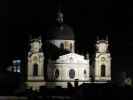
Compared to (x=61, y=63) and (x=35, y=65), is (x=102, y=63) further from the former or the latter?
(x=35, y=65)

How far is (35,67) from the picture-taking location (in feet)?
194

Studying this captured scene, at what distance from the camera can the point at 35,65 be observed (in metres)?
59.0

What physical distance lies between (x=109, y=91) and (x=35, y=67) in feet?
98.8

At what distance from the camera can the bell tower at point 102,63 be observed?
5962 centimetres

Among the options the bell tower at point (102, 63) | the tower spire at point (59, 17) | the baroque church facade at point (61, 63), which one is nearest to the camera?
the baroque church facade at point (61, 63)

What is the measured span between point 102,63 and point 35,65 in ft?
22.2

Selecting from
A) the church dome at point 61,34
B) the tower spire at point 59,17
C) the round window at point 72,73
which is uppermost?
the tower spire at point 59,17

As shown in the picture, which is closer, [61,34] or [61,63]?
[61,63]

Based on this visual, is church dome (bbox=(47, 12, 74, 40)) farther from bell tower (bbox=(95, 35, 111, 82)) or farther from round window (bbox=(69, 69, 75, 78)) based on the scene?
round window (bbox=(69, 69, 75, 78))

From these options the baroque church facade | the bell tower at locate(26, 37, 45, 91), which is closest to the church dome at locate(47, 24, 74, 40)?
the baroque church facade

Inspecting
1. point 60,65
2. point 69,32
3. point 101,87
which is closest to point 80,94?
point 101,87

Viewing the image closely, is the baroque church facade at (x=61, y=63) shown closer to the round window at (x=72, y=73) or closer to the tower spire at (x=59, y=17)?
the round window at (x=72, y=73)

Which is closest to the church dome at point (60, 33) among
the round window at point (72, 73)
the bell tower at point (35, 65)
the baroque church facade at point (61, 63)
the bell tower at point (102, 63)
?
the baroque church facade at point (61, 63)

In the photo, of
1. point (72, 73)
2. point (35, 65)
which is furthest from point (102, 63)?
point (35, 65)
